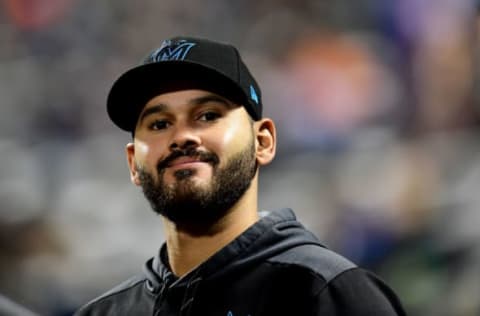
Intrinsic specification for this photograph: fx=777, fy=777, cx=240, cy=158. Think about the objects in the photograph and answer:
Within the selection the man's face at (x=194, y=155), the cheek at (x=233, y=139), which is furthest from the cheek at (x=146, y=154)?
the cheek at (x=233, y=139)

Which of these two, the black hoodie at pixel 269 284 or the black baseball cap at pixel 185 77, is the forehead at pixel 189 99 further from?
the black hoodie at pixel 269 284

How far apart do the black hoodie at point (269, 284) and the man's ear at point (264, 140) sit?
0.10m

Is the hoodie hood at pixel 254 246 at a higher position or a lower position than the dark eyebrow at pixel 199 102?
lower

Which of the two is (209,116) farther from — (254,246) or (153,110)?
(254,246)

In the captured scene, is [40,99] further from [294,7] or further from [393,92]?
[393,92]

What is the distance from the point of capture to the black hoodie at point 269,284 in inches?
42.2

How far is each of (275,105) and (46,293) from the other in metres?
0.96

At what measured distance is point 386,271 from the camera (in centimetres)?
225

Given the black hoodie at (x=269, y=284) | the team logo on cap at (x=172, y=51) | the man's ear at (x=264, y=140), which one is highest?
the team logo on cap at (x=172, y=51)

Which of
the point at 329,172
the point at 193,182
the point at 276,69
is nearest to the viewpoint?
the point at 193,182

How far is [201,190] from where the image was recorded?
1.20 meters

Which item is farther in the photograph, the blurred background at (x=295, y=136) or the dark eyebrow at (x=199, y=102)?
the blurred background at (x=295, y=136)

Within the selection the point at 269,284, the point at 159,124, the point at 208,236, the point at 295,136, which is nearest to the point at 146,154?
the point at 159,124

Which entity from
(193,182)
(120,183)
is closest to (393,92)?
(120,183)
